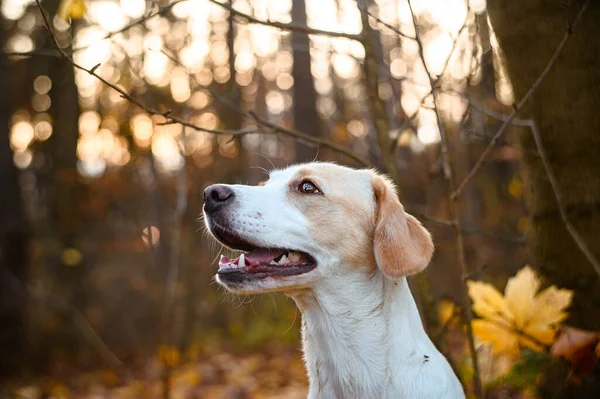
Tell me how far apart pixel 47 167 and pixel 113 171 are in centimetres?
216

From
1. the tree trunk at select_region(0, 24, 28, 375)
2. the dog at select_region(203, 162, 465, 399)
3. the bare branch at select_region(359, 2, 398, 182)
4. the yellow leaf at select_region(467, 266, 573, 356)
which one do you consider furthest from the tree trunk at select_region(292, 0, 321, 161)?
the yellow leaf at select_region(467, 266, 573, 356)

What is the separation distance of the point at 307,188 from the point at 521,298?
4.08ft

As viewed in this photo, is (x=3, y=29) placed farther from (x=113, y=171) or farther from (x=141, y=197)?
(x=141, y=197)

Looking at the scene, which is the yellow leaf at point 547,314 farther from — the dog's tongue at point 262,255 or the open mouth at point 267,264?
the dog's tongue at point 262,255

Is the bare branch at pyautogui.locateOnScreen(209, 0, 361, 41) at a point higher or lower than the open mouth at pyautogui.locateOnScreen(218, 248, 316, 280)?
higher

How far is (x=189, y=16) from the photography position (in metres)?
5.12

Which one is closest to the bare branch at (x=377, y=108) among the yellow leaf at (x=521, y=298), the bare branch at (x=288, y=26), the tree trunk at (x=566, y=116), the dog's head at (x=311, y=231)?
the bare branch at (x=288, y=26)

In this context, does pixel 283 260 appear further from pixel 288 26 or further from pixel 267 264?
pixel 288 26

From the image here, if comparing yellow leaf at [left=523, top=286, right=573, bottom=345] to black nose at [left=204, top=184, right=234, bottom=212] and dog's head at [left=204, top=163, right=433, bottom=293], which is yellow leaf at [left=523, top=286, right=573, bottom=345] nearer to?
dog's head at [left=204, top=163, right=433, bottom=293]

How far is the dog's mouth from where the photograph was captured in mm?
2775

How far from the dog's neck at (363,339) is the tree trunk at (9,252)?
6963mm

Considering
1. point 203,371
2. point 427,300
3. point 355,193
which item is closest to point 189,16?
point 355,193

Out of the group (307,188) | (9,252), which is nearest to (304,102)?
(9,252)

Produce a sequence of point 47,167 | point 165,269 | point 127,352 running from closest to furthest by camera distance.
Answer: point 127,352 → point 47,167 → point 165,269
